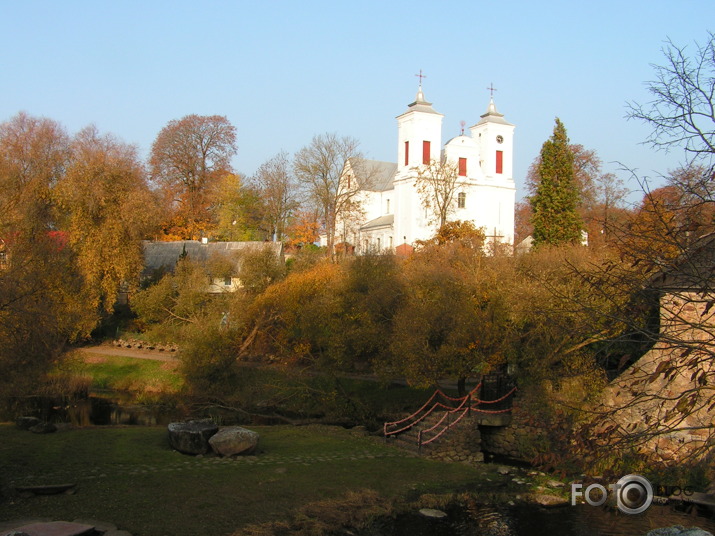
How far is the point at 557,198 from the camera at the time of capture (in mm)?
41844

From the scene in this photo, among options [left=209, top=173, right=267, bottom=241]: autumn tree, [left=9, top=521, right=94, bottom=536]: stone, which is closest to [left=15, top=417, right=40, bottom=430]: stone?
[left=9, top=521, right=94, bottom=536]: stone

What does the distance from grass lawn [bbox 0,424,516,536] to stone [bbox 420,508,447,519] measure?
88 centimetres

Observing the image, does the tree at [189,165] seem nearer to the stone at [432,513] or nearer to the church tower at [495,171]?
the church tower at [495,171]

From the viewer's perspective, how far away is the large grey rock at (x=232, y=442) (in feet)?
55.4

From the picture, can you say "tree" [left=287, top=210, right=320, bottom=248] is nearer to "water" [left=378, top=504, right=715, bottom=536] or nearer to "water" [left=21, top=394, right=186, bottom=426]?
"water" [left=21, top=394, right=186, bottom=426]

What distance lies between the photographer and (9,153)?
46000 millimetres

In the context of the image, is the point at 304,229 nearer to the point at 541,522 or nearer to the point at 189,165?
the point at 189,165

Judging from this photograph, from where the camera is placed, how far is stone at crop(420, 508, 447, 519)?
14.0 meters

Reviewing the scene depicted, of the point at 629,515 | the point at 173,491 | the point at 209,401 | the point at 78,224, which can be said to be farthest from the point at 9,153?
the point at 629,515

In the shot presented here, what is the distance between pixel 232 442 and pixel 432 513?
18.2ft

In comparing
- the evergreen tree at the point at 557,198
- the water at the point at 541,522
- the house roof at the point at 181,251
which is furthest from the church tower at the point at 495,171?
the water at the point at 541,522

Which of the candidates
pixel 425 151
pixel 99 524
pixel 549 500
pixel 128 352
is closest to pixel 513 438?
pixel 549 500

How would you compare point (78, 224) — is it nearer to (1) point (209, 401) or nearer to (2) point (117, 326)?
(2) point (117, 326)

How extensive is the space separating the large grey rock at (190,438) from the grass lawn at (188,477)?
34 centimetres
